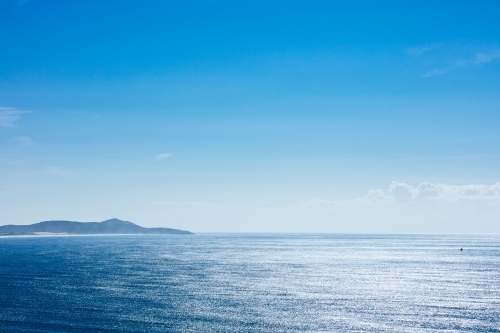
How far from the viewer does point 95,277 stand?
103000 mm

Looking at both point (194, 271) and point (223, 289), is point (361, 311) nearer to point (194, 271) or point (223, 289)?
point (223, 289)

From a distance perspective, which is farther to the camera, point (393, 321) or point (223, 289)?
point (223, 289)

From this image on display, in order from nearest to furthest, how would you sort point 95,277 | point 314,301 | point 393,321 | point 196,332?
point 196,332 → point 393,321 → point 314,301 → point 95,277

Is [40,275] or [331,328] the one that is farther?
[40,275]

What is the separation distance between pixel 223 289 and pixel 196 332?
3224 centimetres

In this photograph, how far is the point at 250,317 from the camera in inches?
2532

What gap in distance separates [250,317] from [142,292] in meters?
28.0

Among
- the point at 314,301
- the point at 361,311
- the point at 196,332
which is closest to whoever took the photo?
the point at 196,332

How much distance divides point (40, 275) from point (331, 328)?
76.6 metres

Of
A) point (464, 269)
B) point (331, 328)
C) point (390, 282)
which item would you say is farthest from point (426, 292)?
point (464, 269)

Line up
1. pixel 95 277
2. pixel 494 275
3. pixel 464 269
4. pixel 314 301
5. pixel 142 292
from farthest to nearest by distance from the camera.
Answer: pixel 464 269, pixel 494 275, pixel 95 277, pixel 142 292, pixel 314 301

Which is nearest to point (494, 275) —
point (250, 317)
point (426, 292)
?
point (426, 292)

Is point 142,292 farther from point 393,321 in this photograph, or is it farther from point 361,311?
point 393,321

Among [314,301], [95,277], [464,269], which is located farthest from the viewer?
[464,269]
